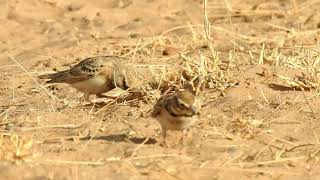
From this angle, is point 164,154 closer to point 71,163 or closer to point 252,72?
point 71,163

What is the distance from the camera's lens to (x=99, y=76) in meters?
9.35

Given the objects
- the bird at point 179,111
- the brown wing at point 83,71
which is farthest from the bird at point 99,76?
the bird at point 179,111

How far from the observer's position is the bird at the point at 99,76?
30.5ft

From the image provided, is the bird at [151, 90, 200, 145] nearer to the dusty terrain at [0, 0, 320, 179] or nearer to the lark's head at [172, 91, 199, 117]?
the lark's head at [172, 91, 199, 117]

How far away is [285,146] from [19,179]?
2572mm

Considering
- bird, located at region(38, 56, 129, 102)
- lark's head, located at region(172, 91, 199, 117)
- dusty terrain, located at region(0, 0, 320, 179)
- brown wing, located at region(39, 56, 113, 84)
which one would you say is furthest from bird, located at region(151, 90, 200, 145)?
brown wing, located at region(39, 56, 113, 84)

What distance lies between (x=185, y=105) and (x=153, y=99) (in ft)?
7.01

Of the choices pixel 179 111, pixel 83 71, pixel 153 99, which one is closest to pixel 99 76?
pixel 83 71

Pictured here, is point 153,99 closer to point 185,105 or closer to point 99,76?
point 99,76

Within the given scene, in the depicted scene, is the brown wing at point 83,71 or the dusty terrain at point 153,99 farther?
the brown wing at point 83,71

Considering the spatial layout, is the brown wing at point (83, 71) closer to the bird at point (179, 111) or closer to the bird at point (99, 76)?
the bird at point (99, 76)

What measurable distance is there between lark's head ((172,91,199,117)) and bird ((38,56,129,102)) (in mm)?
2394

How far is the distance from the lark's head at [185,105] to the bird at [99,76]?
2394mm

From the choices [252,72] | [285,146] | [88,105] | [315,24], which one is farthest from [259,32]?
[285,146]
